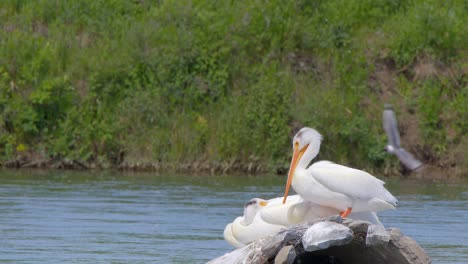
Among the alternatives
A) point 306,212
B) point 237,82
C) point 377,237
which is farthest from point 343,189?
point 237,82

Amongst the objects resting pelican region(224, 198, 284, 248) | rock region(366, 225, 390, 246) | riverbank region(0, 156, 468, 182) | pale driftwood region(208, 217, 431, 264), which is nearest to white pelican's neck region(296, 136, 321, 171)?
resting pelican region(224, 198, 284, 248)

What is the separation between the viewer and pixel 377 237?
28.0 feet

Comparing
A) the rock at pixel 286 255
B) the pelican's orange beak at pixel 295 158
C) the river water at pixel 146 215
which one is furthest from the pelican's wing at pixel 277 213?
the rock at pixel 286 255

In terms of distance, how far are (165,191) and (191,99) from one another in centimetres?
492

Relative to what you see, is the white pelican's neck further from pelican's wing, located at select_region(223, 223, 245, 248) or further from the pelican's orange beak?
pelican's wing, located at select_region(223, 223, 245, 248)

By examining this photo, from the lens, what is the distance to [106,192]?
17500 mm

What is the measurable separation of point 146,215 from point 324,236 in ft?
23.2

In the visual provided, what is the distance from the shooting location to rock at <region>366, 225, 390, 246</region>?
27.9 feet

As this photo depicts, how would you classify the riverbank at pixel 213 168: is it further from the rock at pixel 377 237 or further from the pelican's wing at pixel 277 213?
the rock at pixel 377 237

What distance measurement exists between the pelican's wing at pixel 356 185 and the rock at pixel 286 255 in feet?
5.06

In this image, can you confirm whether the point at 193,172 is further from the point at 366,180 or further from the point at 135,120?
the point at 366,180

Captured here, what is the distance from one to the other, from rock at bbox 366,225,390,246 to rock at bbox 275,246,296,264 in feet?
1.93

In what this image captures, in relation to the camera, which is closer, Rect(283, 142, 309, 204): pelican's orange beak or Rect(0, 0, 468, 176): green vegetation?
Rect(283, 142, 309, 204): pelican's orange beak

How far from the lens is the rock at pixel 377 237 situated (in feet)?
27.9
